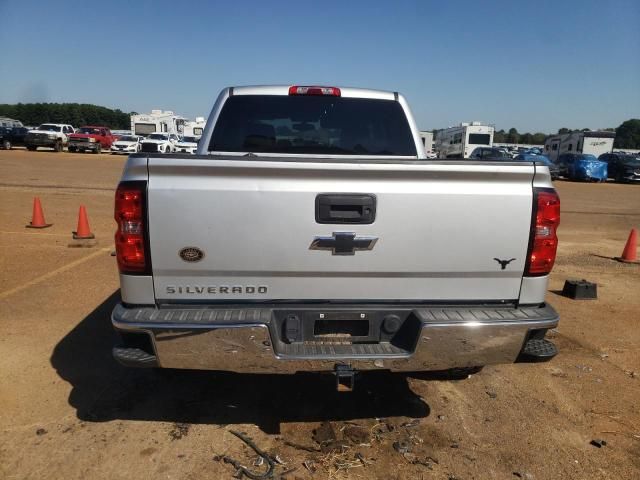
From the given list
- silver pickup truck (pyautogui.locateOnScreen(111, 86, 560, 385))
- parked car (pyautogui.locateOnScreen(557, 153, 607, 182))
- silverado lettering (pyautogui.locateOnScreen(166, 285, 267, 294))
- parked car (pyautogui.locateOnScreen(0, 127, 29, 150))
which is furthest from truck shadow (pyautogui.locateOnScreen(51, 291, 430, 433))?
parked car (pyautogui.locateOnScreen(0, 127, 29, 150))

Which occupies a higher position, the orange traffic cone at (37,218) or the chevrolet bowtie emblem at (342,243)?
the chevrolet bowtie emblem at (342,243)

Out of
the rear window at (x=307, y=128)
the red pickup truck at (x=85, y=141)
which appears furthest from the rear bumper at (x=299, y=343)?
the red pickup truck at (x=85, y=141)

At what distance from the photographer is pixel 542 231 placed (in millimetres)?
2742

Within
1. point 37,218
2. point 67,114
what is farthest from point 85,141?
point 67,114

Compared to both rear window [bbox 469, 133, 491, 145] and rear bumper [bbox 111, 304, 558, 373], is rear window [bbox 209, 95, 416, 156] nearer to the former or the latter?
rear bumper [bbox 111, 304, 558, 373]

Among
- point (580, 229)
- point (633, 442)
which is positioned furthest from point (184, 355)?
point (580, 229)

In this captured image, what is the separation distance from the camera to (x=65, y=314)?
5.14 meters

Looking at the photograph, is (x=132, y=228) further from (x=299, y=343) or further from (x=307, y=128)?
(x=307, y=128)

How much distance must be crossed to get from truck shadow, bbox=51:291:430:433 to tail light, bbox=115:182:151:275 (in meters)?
1.24

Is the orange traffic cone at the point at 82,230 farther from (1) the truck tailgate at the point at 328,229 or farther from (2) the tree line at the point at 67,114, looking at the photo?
(2) the tree line at the point at 67,114

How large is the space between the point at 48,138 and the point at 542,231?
38112mm

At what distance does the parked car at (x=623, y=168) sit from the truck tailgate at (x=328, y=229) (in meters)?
31.9

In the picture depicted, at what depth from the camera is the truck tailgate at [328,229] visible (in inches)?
102

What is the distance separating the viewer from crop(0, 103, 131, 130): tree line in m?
109
